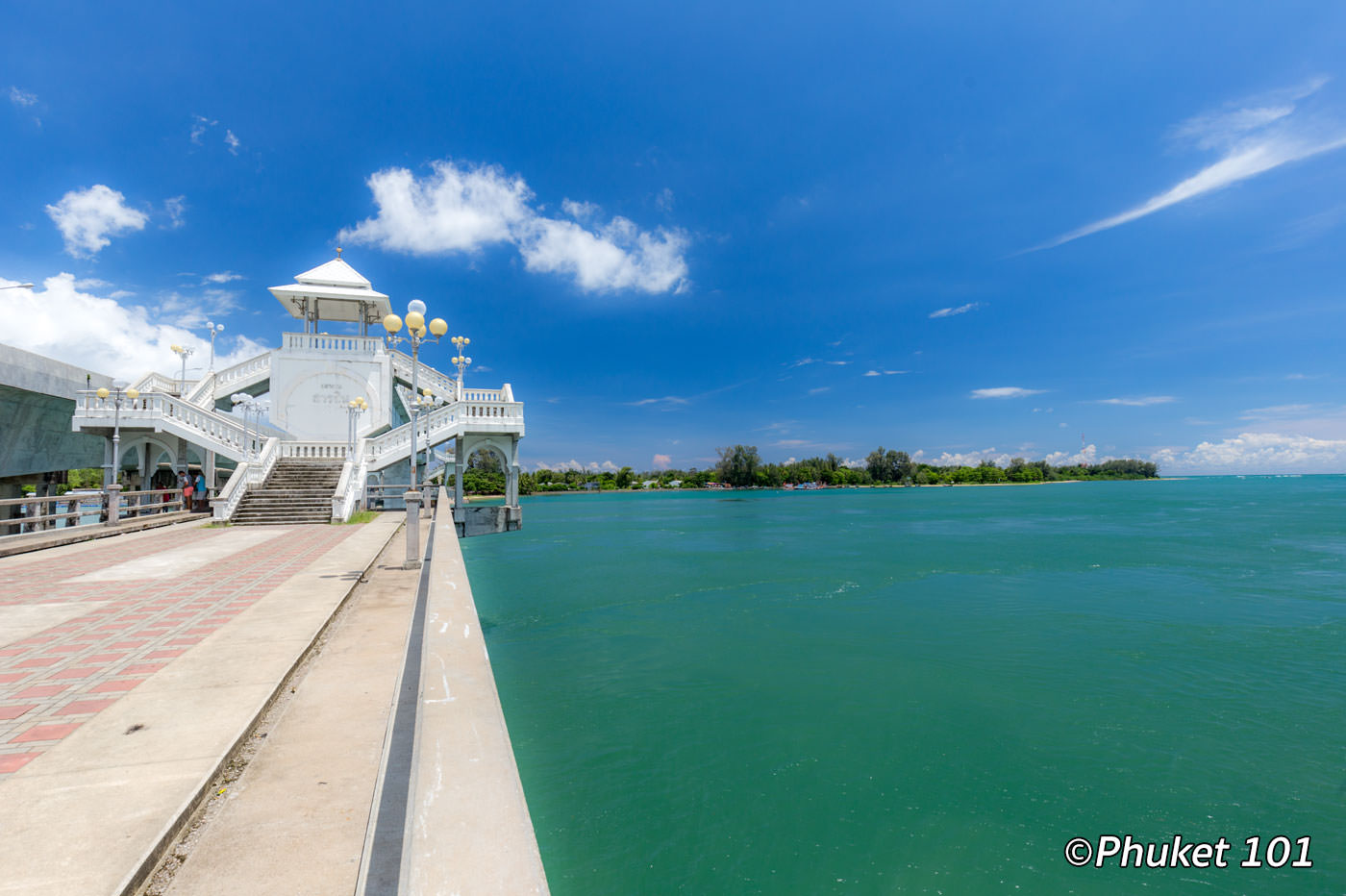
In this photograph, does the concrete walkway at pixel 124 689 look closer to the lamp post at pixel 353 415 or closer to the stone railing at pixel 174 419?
the lamp post at pixel 353 415

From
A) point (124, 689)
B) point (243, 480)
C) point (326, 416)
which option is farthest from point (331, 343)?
point (124, 689)

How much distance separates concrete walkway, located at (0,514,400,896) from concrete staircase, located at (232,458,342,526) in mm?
7314

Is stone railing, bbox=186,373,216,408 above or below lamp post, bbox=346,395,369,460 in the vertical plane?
above

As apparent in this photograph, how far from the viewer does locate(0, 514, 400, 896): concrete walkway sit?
2.69 m

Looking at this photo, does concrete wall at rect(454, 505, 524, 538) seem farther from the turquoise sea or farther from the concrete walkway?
the concrete walkway

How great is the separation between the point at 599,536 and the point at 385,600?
30745 millimetres

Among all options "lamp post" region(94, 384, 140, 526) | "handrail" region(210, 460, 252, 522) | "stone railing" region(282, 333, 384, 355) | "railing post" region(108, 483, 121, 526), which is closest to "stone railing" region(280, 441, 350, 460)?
"handrail" region(210, 460, 252, 522)

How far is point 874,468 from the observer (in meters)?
152

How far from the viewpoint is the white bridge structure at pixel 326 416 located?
2073cm

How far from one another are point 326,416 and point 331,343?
344cm

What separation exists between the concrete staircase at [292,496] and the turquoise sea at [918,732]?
6.21 metres

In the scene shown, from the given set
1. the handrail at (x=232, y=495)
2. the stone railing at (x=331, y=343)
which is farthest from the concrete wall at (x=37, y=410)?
the handrail at (x=232, y=495)

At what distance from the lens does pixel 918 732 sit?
25.0 ft

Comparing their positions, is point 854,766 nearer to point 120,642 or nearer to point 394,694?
point 394,694
